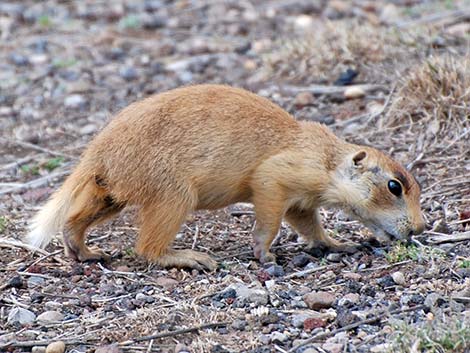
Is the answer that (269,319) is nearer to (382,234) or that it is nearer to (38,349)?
(38,349)

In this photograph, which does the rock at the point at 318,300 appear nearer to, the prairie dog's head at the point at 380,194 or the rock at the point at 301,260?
the rock at the point at 301,260

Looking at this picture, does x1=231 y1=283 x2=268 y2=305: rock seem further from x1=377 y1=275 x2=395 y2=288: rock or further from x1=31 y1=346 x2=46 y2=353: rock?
x1=31 y1=346 x2=46 y2=353: rock

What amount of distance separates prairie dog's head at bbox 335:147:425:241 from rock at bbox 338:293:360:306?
928mm

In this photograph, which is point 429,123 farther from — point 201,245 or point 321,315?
point 321,315

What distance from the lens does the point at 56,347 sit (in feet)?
17.8

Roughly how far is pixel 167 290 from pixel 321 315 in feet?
3.61

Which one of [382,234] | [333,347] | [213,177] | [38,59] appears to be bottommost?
[38,59]

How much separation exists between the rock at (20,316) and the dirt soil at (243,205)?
0.05 ft

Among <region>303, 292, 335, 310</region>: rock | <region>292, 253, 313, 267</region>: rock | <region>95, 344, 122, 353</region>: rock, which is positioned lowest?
<region>292, 253, 313, 267</region>: rock

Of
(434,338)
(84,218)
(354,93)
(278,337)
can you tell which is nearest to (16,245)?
(84,218)

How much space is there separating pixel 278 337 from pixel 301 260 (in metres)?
1.50

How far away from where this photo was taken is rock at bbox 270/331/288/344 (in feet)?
17.7

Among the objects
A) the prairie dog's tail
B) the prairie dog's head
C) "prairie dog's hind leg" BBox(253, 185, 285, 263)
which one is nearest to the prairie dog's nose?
the prairie dog's head

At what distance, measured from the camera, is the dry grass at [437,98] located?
28.4 ft
